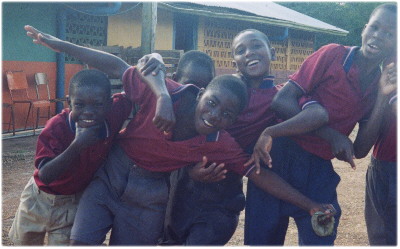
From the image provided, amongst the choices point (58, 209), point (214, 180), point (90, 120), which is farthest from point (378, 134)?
point (58, 209)

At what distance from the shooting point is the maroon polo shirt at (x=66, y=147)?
2.37 meters

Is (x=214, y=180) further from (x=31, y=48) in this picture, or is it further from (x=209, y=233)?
(x=31, y=48)

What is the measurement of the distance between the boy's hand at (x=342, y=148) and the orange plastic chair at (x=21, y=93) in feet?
22.8

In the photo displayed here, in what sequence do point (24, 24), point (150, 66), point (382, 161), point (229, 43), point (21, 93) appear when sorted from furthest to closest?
point (229, 43)
point (21, 93)
point (24, 24)
point (382, 161)
point (150, 66)

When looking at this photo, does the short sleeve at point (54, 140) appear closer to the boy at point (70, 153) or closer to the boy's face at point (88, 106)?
the boy at point (70, 153)

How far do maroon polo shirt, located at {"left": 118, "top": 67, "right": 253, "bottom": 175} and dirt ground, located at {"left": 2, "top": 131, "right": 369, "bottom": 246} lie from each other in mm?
1687

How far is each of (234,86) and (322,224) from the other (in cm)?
79

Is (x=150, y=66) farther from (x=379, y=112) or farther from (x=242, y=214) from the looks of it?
(x=242, y=214)

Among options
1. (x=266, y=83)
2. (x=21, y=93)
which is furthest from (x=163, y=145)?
(x=21, y=93)

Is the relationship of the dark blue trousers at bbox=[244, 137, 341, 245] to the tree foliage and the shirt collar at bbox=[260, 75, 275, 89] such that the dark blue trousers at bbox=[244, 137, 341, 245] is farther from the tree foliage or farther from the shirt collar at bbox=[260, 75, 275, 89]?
the tree foliage

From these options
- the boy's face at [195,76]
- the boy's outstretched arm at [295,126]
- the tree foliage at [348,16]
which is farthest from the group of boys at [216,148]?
the tree foliage at [348,16]

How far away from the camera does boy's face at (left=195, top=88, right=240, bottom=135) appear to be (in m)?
2.28

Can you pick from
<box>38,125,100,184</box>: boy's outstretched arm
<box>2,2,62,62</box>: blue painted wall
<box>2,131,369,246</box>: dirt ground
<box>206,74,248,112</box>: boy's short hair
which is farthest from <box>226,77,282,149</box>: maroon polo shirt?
<box>2,2,62,62</box>: blue painted wall

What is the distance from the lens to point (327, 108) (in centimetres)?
236
